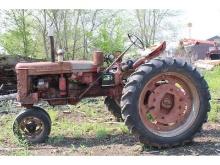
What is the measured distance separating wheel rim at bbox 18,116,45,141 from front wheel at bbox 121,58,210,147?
4.83 ft

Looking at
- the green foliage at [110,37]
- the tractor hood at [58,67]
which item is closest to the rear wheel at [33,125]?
the tractor hood at [58,67]

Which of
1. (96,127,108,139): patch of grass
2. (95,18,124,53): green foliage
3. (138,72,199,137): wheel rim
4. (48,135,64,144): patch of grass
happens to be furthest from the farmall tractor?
(95,18,124,53): green foliage

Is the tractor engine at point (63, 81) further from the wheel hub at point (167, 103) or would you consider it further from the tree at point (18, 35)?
the tree at point (18, 35)

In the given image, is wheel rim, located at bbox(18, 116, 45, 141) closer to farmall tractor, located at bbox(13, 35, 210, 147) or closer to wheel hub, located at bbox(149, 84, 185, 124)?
farmall tractor, located at bbox(13, 35, 210, 147)

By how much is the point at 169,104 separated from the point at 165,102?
2.2 inches

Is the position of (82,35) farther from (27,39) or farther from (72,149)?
(72,149)

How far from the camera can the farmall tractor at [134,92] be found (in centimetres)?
534

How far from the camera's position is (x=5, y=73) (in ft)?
39.7

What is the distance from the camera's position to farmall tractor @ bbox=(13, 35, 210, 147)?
5.34 m

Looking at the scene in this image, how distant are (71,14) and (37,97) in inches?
353

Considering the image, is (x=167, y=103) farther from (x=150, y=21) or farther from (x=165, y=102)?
(x=150, y=21)
